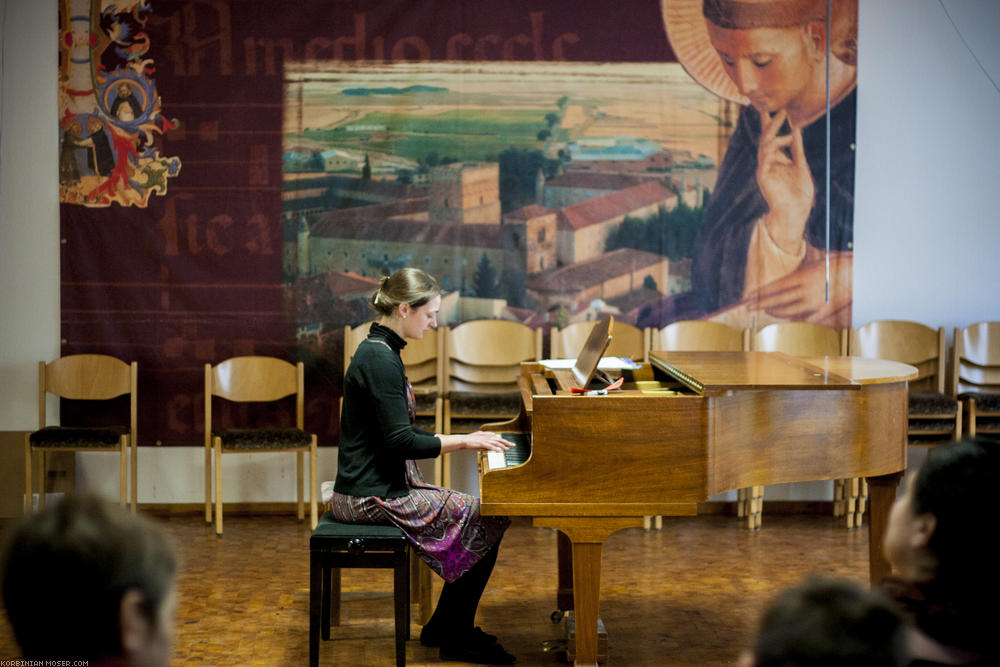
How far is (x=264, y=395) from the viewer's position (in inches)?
217

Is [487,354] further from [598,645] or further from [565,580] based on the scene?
[598,645]

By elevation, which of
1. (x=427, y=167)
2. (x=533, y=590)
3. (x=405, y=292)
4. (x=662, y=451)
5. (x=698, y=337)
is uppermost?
(x=427, y=167)

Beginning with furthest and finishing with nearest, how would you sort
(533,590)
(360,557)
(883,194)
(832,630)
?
(883,194) → (533,590) → (360,557) → (832,630)

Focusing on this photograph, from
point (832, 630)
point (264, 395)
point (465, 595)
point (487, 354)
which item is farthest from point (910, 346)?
point (832, 630)

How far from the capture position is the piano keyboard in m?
3.05

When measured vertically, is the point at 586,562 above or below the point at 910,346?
below

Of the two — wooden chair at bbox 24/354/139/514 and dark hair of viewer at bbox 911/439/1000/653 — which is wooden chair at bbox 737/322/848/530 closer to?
wooden chair at bbox 24/354/139/514

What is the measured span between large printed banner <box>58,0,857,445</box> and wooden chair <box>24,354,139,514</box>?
0.15 metres

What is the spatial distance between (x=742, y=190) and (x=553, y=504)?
3269mm

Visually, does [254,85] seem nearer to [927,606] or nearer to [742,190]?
[742,190]

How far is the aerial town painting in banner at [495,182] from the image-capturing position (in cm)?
562

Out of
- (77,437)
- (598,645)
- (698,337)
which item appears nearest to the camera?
(598,645)

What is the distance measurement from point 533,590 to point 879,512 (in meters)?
1.42

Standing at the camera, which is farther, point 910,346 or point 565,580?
point 910,346
